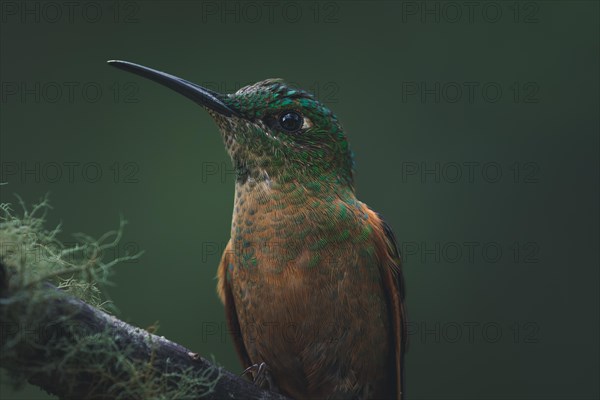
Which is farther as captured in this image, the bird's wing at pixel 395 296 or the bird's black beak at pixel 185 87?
the bird's wing at pixel 395 296

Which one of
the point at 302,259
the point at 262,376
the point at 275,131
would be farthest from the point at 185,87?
the point at 262,376

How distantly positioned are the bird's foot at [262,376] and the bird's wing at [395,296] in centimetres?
71

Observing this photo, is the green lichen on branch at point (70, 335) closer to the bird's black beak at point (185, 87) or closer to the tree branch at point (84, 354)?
the tree branch at point (84, 354)

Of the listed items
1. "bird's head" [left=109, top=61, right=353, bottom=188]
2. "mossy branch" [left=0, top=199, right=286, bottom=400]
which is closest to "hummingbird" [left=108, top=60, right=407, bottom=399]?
"bird's head" [left=109, top=61, right=353, bottom=188]

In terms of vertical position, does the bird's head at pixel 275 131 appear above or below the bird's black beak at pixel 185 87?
below

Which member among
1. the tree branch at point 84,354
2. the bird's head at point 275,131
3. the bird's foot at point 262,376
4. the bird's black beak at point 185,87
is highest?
the bird's black beak at point 185,87

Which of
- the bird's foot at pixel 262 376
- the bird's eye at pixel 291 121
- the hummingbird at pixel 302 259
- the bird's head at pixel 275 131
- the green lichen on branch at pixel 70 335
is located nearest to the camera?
the green lichen on branch at pixel 70 335

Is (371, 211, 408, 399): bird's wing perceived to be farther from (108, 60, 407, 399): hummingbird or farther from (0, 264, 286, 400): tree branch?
(0, 264, 286, 400): tree branch

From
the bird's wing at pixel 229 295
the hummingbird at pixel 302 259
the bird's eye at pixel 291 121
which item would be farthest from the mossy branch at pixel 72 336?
the bird's eye at pixel 291 121

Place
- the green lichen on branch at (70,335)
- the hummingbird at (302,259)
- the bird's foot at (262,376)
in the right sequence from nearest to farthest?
the green lichen on branch at (70,335) < the hummingbird at (302,259) < the bird's foot at (262,376)

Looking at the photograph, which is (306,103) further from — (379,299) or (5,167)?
(5,167)

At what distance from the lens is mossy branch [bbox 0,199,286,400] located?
1.89 metres

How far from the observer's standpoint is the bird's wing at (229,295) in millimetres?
3787

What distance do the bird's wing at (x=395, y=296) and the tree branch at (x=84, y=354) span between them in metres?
1.57
